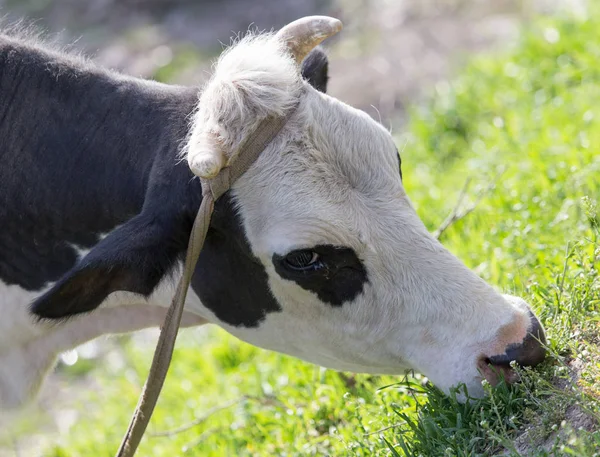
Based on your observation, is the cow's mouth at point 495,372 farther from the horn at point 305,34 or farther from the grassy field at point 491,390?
the horn at point 305,34

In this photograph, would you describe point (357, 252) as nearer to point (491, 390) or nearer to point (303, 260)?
point (303, 260)

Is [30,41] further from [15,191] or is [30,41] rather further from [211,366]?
[211,366]

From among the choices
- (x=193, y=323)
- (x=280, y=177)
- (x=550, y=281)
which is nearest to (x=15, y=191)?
(x=193, y=323)

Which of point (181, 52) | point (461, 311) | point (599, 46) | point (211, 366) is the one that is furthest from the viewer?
point (181, 52)

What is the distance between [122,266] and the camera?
142 inches

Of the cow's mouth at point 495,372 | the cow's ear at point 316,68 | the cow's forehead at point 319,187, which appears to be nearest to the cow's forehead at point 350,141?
the cow's forehead at point 319,187

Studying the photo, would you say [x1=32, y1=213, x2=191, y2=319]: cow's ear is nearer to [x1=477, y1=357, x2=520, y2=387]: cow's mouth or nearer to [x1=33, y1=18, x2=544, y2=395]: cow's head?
[x1=33, y1=18, x2=544, y2=395]: cow's head

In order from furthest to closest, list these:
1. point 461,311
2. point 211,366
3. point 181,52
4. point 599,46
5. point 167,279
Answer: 1. point 181,52
2. point 599,46
3. point 211,366
4. point 167,279
5. point 461,311

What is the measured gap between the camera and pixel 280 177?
3.71 m

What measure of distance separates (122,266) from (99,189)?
22.5 inches

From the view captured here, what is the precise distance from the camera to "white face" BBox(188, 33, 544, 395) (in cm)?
358

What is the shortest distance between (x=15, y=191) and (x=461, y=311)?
77.0 inches

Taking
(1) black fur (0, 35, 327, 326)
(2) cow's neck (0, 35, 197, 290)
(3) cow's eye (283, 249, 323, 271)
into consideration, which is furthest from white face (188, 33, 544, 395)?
(2) cow's neck (0, 35, 197, 290)

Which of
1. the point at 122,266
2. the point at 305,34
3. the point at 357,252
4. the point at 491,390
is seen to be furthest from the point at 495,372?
the point at 305,34
